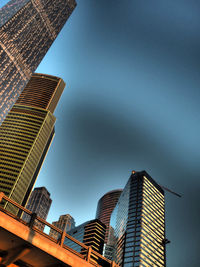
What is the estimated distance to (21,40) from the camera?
170 m

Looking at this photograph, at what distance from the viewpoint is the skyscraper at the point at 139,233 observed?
153m

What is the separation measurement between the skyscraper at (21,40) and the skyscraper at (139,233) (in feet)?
396

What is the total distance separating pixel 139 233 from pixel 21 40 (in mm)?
163996

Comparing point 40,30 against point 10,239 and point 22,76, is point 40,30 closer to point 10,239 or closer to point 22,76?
point 22,76

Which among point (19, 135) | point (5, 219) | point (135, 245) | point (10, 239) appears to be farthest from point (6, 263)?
point (19, 135)

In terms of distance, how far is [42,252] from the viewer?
31.8ft

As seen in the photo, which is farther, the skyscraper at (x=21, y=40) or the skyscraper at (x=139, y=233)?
the skyscraper at (x=21, y=40)

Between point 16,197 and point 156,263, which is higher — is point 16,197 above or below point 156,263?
above

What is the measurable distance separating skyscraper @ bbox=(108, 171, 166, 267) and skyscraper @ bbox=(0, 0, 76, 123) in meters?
121

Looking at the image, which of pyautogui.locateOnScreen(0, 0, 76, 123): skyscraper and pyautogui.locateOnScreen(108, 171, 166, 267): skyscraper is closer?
pyautogui.locateOnScreen(108, 171, 166, 267): skyscraper

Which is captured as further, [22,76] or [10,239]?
[22,76]

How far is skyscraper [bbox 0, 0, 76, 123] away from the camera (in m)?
159

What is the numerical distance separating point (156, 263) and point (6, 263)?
7123 inches

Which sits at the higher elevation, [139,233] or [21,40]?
[21,40]
